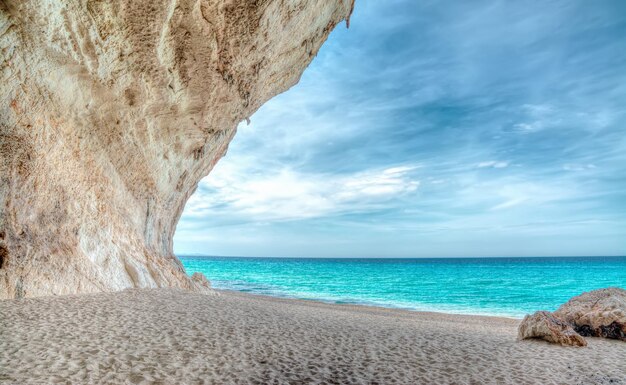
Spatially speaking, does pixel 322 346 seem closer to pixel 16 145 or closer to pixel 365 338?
pixel 365 338

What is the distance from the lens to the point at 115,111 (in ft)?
34.5

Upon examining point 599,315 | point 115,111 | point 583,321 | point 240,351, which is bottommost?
point 583,321

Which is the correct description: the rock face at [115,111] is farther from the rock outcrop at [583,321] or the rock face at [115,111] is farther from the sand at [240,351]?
the rock outcrop at [583,321]

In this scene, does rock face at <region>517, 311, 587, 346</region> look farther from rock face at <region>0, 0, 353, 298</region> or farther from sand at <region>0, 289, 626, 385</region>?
rock face at <region>0, 0, 353, 298</region>

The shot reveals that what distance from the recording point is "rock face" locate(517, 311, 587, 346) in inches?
341

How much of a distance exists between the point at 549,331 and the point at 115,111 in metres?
12.6

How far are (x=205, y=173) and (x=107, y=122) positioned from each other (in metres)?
6.54

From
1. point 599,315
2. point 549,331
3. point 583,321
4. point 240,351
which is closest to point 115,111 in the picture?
point 240,351

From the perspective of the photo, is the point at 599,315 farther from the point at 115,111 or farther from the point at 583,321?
the point at 115,111

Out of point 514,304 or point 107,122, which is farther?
point 514,304

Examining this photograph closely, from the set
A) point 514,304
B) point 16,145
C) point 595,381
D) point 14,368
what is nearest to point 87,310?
point 14,368

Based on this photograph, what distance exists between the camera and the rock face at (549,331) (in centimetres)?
866

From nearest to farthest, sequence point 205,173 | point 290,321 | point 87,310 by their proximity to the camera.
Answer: point 87,310 → point 290,321 → point 205,173

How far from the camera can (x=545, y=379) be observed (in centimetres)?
593
